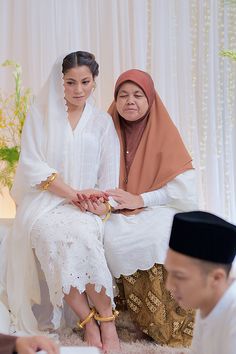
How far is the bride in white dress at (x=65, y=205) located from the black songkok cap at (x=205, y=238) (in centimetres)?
131

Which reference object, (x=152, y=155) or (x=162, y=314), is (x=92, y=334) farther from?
(x=152, y=155)

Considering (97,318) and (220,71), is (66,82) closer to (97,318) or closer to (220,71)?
(97,318)

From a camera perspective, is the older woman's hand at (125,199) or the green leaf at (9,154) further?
the green leaf at (9,154)

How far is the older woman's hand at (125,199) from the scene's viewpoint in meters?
3.32

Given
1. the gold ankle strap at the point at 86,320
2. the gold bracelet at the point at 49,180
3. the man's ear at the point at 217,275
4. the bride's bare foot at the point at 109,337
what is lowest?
the bride's bare foot at the point at 109,337

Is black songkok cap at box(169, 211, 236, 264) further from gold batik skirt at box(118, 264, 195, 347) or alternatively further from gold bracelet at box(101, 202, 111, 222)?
gold bracelet at box(101, 202, 111, 222)

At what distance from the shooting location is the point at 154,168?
11.2 ft

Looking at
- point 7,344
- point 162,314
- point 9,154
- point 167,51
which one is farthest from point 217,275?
point 167,51

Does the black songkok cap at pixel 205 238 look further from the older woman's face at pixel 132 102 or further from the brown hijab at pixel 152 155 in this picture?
the older woman's face at pixel 132 102

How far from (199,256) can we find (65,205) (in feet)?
5.39

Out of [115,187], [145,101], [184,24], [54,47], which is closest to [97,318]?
[115,187]

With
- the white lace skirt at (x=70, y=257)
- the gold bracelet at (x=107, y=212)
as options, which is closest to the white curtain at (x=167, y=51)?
the gold bracelet at (x=107, y=212)

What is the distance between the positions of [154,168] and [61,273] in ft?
→ 2.54

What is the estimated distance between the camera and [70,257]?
3006mm
